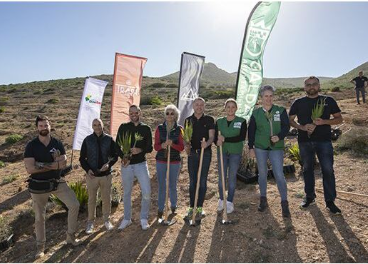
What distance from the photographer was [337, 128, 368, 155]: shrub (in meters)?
8.84

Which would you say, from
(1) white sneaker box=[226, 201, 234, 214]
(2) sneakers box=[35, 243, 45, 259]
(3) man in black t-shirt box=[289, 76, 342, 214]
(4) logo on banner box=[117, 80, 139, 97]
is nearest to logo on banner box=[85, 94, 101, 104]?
(4) logo on banner box=[117, 80, 139, 97]

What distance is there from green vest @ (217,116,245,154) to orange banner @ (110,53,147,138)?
15.4 feet

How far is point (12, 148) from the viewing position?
15328 mm

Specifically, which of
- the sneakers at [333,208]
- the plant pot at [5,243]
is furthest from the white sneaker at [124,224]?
the sneakers at [333,208]

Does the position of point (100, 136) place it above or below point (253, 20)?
below

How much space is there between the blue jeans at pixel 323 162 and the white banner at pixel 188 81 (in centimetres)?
443

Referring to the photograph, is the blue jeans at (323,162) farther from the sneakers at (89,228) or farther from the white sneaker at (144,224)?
the sneakers at (89,228)

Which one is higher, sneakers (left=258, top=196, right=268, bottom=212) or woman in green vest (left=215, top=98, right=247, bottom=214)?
woman in green vest (left=215, top=98, right=247, bottom=214)

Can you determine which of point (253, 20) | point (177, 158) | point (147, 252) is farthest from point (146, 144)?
point (253, 20)

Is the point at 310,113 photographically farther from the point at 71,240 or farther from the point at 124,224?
the point at 71,240

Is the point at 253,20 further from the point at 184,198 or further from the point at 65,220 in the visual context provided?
the point at 65,220

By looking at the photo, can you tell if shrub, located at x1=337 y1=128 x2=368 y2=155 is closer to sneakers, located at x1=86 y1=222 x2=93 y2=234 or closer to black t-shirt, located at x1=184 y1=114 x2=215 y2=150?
black t-shirt, located at x1=184 y1=114 x2=215 y2=150

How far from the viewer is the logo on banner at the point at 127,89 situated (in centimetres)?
910

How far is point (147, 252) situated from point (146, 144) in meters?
1.83
